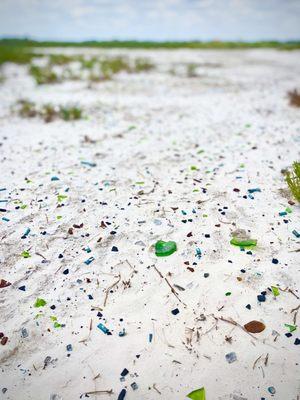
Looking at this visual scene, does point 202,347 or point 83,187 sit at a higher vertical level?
point 83,187

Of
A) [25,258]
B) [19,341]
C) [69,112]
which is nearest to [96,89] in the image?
[69,112]

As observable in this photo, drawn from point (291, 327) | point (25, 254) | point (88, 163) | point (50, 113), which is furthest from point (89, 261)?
point (50, 113)

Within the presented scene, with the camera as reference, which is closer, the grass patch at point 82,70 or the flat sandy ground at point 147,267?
the flat sandy ground at point 147,267

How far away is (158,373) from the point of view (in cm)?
219

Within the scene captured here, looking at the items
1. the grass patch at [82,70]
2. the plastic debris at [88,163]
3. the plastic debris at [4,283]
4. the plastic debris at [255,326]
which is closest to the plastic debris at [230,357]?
the plastic debris at [255,326]

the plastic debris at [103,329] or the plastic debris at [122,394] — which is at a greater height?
the plastic debris at [103,329]

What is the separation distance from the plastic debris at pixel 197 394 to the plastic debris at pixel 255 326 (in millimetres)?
658

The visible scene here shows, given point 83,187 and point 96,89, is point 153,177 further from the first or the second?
point 96,89

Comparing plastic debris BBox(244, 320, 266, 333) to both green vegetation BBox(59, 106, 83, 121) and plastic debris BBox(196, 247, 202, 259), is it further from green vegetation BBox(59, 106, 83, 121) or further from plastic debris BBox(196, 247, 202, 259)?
green vegetation BBox(59, 106, 83, 121)

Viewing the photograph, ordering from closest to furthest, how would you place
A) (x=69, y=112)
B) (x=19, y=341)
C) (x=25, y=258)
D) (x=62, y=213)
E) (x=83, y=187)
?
(x=19, y=341)
(x=25, y=258)
(x=62, y=213)
(x=83, y=187)
(x=69, y=112)

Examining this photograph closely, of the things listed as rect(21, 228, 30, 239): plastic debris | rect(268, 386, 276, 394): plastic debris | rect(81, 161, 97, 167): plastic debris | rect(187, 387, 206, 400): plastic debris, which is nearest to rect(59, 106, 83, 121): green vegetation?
rect(81, 161, 97, 167): plastic debris

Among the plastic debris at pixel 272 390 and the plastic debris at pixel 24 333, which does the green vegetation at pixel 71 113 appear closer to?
the plastic debris at pixel 24 333

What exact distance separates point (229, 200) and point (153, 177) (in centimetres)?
137

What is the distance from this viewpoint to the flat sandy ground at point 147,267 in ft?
7.16
